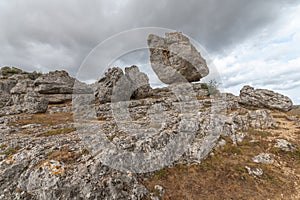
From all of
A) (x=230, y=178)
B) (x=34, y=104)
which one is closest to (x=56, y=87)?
(x=34, y=104)

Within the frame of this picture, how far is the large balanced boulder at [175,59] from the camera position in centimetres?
4109

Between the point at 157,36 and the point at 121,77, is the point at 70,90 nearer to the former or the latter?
the point at 121,77

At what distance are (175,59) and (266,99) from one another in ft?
79.7

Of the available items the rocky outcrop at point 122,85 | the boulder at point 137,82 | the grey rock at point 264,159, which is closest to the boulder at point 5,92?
the rocky outcrop at point 122,85

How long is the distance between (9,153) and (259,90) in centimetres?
4432

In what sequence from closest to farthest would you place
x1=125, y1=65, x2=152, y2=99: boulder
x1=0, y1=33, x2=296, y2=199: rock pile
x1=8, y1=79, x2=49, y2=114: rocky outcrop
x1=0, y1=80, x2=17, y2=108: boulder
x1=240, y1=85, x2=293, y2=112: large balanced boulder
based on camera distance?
1. x1=0, y1=33, x2=296, y2=199: rock pile
2. x1=8, y1=79, x2=49, y2=114: rocky outcrop
3. x1=240, y1=85, x2=293, y2=112: large balanced boulder
4. x1=125, y1=65, x2=152, y2=99: boulder
5. x1=0, y1=80, x2=17, y2=108: boulder

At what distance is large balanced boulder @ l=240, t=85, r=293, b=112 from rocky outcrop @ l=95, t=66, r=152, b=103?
2438cm

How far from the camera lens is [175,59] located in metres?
41.6

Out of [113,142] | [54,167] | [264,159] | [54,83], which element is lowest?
[264,159]

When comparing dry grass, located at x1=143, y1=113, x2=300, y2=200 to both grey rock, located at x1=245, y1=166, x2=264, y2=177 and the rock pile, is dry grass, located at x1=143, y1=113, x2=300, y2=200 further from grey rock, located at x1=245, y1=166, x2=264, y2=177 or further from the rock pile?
the rock pile

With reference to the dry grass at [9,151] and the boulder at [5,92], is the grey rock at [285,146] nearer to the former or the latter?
the dry grass at [9,151]

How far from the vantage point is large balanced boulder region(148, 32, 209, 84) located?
41094 mm

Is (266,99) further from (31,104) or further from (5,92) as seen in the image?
(5,92)

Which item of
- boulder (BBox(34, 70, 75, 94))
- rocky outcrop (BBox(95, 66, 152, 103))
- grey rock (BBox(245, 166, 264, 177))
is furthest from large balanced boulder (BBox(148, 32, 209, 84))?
grey rock (BBox(245, 166, 264, 177))
